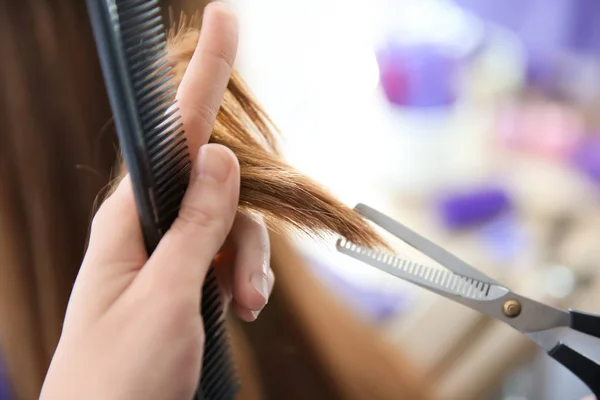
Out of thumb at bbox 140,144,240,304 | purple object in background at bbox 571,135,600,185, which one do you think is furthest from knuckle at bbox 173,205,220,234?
purple object in background at bbox 571,135,600,185

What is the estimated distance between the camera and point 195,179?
41 cm

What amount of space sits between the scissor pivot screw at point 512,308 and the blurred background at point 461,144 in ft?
1.53

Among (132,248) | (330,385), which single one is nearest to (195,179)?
(132,248)

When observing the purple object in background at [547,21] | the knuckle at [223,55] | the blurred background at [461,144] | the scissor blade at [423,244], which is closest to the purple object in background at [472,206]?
the blurred background at [461,144]

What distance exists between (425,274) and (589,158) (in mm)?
629

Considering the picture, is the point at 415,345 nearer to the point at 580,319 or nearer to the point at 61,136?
the point at 580,319

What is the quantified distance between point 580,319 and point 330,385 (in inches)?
18.0

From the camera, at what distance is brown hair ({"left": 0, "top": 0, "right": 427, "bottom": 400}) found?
748 millimetres

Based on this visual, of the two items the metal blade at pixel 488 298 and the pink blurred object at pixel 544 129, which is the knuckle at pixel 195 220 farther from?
the pink blurred object at pixel 544 129

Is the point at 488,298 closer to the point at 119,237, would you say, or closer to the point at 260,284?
the point at 260,284

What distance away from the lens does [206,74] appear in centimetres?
45

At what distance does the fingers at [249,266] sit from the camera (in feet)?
1.65

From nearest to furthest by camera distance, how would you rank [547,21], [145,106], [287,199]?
[145,106] → [287,199] → [547,21]

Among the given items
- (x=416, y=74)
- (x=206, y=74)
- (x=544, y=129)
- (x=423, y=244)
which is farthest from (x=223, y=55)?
(x=544, y=129)
